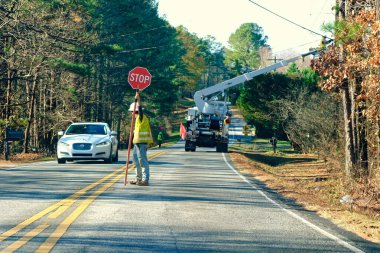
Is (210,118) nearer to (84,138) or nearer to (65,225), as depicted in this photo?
(84,138)

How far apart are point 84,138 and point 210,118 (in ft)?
64.3

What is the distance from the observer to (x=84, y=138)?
2470 centimetres

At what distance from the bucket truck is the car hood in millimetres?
18070

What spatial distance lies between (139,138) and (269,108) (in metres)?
45.0

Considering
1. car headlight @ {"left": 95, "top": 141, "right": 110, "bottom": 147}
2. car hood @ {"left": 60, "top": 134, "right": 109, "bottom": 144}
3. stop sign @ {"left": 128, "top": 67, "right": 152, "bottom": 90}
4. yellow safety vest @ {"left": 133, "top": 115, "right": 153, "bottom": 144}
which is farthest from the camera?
stop sign @ {"left": 128, "top": 67, "right": 152, "bottom": 90}

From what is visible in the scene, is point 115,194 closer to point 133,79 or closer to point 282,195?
point 282,195

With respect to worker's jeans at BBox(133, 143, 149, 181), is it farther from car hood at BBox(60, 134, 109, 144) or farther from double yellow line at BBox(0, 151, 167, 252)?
car hood at BBox(60, 134, 109, 144)

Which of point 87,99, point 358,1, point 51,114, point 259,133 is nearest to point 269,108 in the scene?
point 259,133

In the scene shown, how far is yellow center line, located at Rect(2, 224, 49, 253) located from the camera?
7.97 metres

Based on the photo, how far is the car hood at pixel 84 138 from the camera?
24562 millimetres

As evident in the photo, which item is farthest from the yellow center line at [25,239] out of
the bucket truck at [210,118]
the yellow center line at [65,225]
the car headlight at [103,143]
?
the bucket truck at [210,118]

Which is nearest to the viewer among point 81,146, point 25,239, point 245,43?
point 25,239

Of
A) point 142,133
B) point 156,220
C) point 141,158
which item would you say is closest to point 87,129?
point 141,158

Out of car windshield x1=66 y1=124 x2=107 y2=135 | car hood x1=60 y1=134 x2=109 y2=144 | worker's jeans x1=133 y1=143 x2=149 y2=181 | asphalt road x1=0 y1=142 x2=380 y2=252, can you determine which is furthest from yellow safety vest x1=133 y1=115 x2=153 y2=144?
car windshield x1=66 y1=124 x2=107 y2=135
